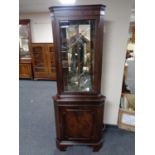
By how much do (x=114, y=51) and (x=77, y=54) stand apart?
597 millimetres

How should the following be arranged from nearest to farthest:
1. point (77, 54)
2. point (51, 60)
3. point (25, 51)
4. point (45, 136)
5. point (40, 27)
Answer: point (77, 54) → point (45, 136) → point (40, 27) → point (51, 60) → point (25, 51)

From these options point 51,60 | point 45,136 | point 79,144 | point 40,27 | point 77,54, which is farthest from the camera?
point 51,60

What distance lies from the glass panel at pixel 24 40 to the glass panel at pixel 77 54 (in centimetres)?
377

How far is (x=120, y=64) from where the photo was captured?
2.51 meters

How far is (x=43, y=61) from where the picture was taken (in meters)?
5.52

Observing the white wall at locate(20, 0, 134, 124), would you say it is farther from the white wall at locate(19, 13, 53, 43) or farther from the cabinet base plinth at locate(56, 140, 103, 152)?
the white wall at locate(19, 13, 53, 43)

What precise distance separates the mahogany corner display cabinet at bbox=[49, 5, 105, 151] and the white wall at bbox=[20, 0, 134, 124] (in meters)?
0.44

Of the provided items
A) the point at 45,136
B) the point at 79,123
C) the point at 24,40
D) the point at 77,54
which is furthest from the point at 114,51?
the point at 24,40

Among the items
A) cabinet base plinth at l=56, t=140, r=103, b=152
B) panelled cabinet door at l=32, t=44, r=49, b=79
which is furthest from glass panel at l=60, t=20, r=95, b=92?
panelled cabinet door at l=32, t=44, r=49, b=79

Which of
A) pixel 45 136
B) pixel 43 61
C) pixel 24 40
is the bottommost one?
pixel 45 136

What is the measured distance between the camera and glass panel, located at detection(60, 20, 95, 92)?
6.63 ft

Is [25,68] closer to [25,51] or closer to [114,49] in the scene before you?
[25,51]

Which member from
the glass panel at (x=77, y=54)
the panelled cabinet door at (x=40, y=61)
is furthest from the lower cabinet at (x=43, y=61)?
the glass panel at (x=77, y=54)

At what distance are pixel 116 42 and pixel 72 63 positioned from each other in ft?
2.35
